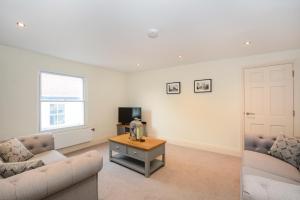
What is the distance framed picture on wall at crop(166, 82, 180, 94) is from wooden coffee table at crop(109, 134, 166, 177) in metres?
1.93

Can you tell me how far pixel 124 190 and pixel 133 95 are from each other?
3536 millimetres

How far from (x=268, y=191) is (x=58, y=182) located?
169 centimetres

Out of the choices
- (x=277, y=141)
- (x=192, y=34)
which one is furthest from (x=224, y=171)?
(x=192, y=34)

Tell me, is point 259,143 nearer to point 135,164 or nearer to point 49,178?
point 135,164

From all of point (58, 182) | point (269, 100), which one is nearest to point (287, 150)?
point (269, 100)

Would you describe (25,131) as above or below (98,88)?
below

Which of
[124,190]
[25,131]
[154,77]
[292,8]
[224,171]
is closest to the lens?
[292,8]

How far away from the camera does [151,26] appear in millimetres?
2043

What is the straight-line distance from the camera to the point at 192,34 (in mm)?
2299

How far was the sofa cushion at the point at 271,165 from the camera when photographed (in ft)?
5.47

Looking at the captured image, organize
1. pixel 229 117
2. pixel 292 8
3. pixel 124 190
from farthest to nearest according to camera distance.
→ 1. pixel 229 117
2. pixel 124 190
3. pixel 292 8

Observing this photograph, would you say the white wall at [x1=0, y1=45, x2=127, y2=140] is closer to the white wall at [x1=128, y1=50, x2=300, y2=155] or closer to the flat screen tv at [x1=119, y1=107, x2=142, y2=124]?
the flat screen tv at [x1=119, y1=107, x2=142, y2=124]

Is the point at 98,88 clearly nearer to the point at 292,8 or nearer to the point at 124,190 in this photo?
the point at 124,190

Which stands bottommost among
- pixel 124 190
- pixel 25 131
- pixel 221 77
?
pixel 124 190
